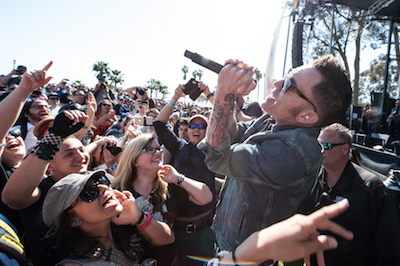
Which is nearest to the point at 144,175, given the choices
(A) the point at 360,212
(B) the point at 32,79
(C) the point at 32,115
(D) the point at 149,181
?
(D) the point at 149,181

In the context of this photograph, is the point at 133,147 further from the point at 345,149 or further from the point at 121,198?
the point at 345,149

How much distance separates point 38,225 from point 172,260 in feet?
4.67

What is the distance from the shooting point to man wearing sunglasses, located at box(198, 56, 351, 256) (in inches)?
44.2

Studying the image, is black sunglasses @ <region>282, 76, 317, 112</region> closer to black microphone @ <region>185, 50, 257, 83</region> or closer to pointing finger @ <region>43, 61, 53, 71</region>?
black microphone @ <region>185, 50, 257, 83</region>

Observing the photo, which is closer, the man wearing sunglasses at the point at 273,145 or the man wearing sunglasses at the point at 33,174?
the man wearing sunglasses at the point at 273,145

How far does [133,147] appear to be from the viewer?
2.76m

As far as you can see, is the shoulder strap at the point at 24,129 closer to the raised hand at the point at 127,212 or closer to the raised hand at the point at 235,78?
the raised hand at the point at 127,212

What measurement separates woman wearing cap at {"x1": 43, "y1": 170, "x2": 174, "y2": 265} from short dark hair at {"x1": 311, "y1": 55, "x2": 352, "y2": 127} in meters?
1.73

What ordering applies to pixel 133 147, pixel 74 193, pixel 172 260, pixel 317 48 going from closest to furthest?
1. pixel 74 193
2. pixel 172 260
3. pixel 133 147
4. pixel 317 48

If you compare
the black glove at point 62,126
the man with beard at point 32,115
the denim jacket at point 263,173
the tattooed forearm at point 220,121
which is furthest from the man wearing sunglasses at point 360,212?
the man with beard at point 32,115

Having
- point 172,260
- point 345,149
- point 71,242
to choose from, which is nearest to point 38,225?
point 71,242

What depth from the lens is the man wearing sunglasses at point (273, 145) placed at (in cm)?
112

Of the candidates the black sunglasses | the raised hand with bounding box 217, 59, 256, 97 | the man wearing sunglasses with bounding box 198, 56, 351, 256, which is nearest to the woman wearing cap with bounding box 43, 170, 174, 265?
the man wearing sunglasses with bounding box 198, 56, 351, 256

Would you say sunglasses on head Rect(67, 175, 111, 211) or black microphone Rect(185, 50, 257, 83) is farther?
sunglasses on head Rect(67, 175, 111, 211)
